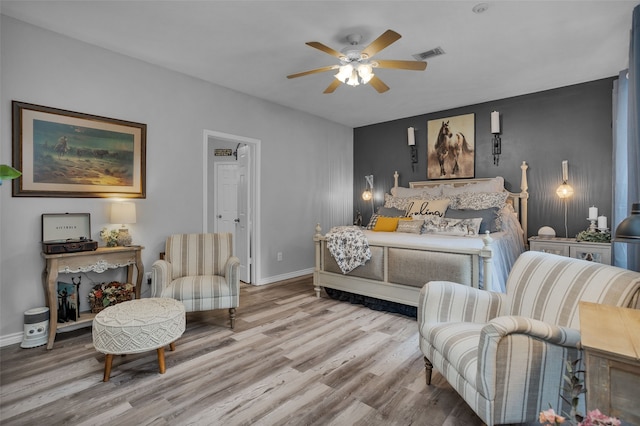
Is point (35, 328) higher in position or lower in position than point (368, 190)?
lower

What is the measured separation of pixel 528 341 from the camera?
1391 millimetres

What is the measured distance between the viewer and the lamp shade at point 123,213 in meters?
3.04

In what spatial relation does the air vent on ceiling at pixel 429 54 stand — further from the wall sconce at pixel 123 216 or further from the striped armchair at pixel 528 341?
the wall sconce at pixel 123 216

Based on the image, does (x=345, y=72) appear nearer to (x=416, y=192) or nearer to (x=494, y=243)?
(x=494, y=243)

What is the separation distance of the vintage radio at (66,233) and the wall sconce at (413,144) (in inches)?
186

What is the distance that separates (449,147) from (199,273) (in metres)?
4.22

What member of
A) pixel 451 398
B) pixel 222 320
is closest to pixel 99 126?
pixel 222 320

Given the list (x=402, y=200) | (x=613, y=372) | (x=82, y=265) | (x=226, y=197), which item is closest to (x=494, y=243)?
(x=402, y=200)

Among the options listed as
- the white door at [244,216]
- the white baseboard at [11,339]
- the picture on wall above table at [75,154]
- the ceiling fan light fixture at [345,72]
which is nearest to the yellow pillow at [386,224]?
the white door at [244,216]

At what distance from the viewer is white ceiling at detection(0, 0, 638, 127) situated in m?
2.48

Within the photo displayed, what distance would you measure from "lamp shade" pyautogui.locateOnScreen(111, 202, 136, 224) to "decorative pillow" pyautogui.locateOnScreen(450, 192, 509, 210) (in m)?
3.99

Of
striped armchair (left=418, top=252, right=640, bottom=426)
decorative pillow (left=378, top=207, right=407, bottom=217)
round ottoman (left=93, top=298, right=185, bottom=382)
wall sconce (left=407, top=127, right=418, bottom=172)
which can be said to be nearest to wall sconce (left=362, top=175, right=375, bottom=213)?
wall sconce (left=407, top=127, right=418, bottom=172)

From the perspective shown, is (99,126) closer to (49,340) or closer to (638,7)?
(49,340)

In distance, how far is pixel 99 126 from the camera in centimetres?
313
